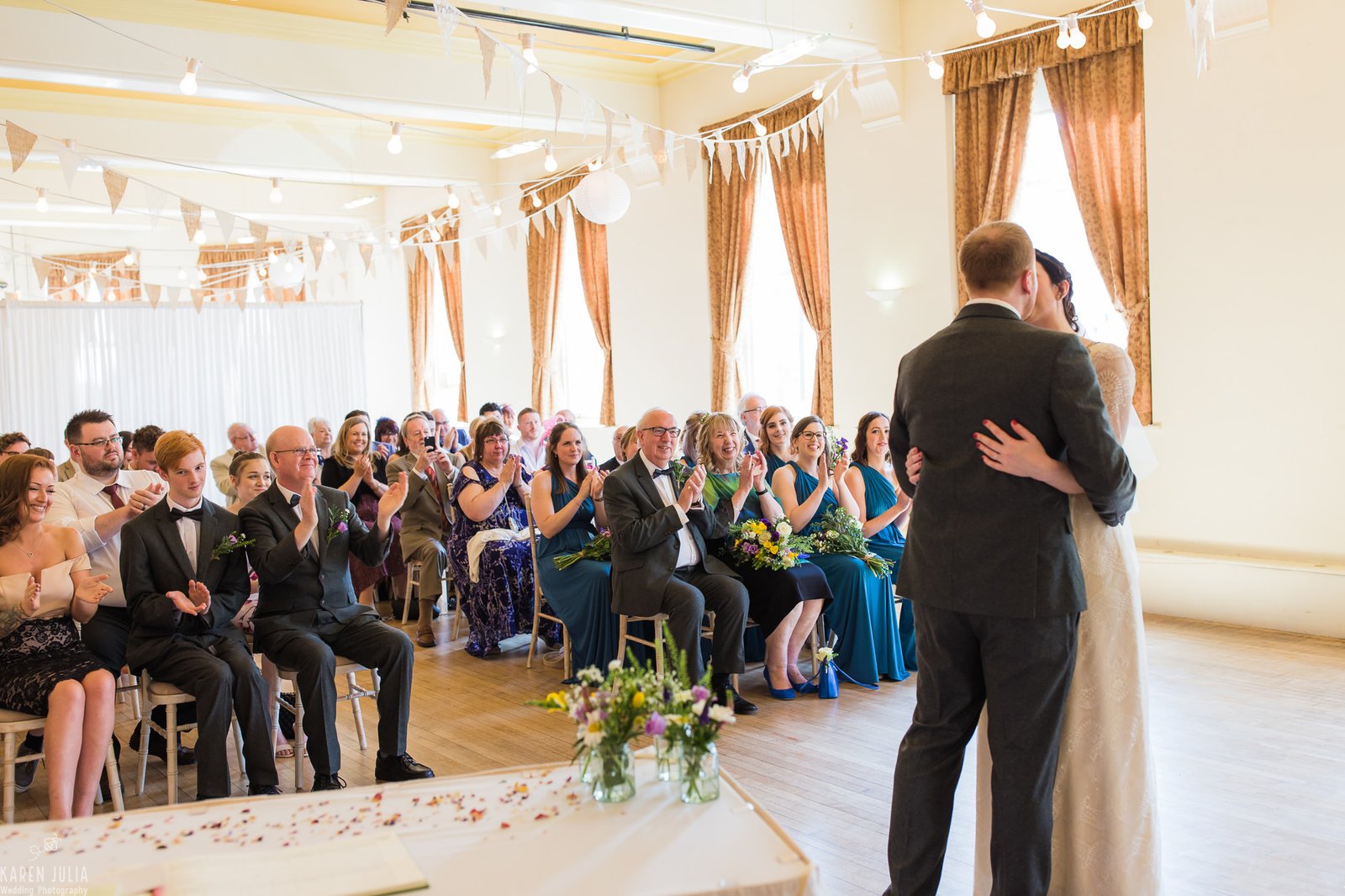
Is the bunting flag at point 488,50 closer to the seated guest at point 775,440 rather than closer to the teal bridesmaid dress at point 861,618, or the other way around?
the seated guest at point 775,440

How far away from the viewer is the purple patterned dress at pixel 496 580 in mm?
6488

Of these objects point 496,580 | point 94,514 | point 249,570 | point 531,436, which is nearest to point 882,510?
point 496,580

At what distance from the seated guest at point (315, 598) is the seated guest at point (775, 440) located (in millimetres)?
2289

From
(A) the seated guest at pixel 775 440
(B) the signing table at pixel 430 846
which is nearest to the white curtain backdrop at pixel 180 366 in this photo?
(A) the seated guest at pixel 775 440

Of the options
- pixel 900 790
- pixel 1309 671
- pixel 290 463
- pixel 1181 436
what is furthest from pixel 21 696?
pixel 1181 436

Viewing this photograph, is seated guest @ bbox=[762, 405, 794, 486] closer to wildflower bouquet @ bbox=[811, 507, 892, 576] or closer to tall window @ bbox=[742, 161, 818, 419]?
wildflower bouquet @ bbox=[811, 507, 892, 576]

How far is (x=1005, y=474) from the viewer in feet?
8.36

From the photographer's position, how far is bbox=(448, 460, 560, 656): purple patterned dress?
6.49 metres

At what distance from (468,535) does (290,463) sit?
8.03 feet

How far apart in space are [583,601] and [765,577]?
95cm

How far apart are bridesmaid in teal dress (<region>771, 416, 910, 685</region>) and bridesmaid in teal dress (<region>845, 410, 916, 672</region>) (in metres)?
0.19

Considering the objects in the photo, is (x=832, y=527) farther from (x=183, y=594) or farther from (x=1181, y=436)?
(x=183, y=594)

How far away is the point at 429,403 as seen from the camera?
16172 mm

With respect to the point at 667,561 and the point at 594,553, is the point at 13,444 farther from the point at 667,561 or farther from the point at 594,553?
the point at 667,561
